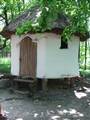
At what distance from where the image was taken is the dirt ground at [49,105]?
467 inches

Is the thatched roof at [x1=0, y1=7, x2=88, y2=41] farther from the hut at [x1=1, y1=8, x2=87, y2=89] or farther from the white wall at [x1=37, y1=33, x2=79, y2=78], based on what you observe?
the white wall at [x1=37, y1=33, x2=79, y2=78]

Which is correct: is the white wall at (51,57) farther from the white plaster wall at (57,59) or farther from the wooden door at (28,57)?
the wooden door at (28,57)

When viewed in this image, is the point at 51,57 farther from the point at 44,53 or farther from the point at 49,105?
the point at 49,105

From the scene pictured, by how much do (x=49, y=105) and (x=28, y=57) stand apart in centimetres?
Answer: 389

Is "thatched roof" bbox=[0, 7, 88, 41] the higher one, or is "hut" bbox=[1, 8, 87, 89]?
"thatched roof" bbox=[0, 7, 88, 41]

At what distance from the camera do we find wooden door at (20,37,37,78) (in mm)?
16672

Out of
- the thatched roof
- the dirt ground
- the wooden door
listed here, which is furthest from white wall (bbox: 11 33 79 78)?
the dirt ground

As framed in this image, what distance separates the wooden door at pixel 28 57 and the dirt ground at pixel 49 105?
4.20 feet

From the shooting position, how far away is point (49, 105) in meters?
13.7

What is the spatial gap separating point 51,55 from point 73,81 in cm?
204

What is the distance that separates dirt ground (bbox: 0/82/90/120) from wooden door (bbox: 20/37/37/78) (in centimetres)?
128

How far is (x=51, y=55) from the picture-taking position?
54.3 feet

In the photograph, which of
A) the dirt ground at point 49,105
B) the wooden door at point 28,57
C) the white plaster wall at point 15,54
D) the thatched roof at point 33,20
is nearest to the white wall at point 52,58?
the wooden door at point 28,57

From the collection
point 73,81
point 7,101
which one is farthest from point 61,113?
point 73,81
